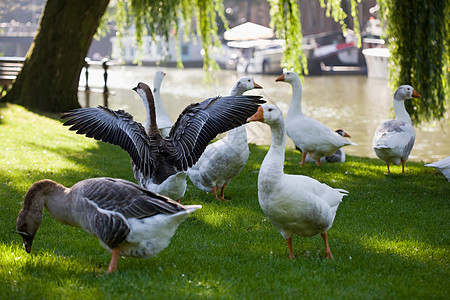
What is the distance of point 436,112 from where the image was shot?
10711 millimetres

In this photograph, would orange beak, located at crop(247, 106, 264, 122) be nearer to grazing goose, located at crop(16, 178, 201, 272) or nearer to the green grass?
grazing goose, located at crop(16, 178, 201, 272)

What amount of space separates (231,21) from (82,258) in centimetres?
5529

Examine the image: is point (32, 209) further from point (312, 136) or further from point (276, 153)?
point (312, 136)

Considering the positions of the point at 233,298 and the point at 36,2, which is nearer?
the point at 233,298

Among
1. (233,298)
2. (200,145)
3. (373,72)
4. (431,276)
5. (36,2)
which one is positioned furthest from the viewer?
(36,2)

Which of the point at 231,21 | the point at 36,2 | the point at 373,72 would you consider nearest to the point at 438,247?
the point at 373,72

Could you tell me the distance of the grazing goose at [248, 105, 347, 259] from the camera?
4816 millimetres

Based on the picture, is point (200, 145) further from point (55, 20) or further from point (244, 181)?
point (55, 20)

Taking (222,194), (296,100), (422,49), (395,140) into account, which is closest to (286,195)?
(222,194)

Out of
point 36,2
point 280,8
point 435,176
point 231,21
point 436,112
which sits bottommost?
point 435,176

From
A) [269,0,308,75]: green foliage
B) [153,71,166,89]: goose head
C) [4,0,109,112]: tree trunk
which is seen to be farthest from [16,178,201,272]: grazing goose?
[4,0,109,112]: tree trunk

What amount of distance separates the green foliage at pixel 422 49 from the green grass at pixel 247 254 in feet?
8.07

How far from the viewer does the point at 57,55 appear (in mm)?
15031

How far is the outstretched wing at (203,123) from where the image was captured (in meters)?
6.04
